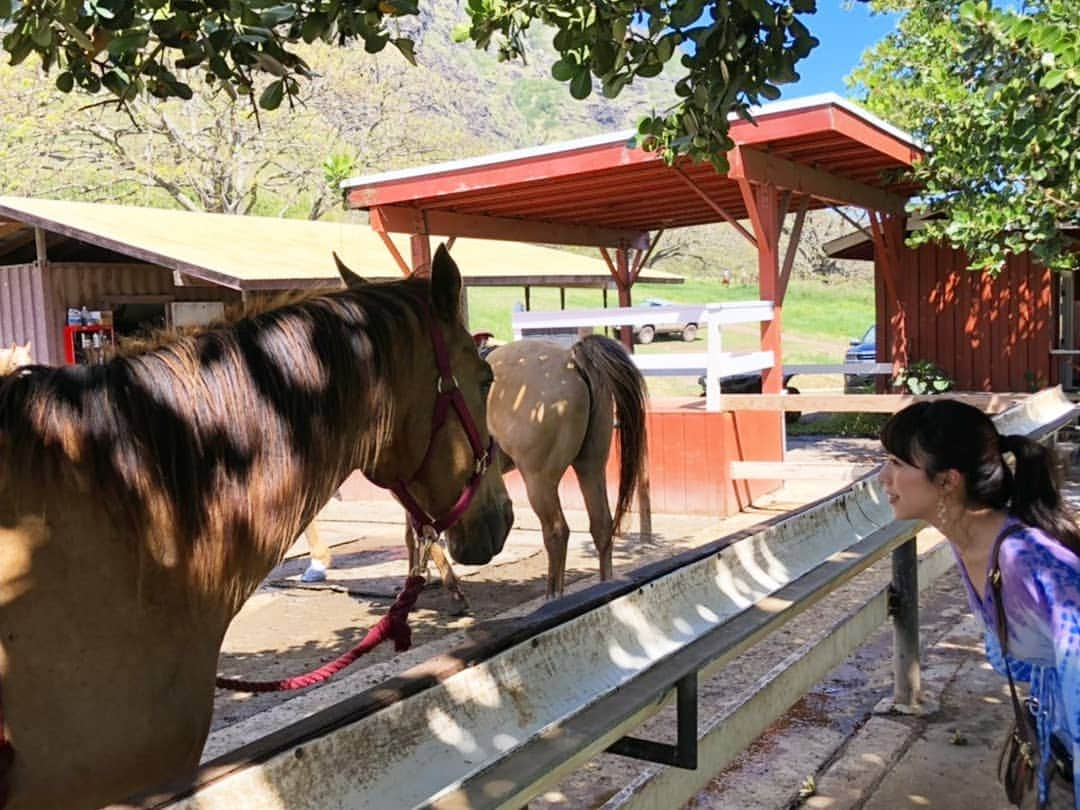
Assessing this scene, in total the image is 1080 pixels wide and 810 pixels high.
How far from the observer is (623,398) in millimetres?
6379

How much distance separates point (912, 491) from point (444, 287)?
123cm

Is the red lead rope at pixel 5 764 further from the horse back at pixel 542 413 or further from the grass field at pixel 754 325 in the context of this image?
the grass field at pixel 754 325

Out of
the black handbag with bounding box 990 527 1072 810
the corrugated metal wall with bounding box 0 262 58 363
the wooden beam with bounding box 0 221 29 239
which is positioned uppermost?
the wooden beam with bounding box 0 221 29 239

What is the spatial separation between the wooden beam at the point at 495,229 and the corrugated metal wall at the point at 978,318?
4.27 m

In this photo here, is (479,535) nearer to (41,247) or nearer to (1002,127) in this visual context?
(1002,127)

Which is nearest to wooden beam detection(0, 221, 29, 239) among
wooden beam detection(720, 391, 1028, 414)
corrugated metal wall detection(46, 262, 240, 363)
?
corrugated metal wall detection(46, 262, 240, 363)

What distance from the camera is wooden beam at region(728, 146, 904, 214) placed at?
8.30 meters

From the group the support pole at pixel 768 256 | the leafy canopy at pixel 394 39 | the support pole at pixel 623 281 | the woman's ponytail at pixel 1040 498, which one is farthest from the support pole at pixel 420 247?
the woman's ponytail at pixel 1040 498

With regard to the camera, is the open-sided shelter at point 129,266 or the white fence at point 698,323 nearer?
the white fence at point 698,323

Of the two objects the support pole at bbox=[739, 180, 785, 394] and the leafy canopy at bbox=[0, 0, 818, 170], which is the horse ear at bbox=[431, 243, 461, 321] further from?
the support pole at bbox=[739, 180, 785, 394]

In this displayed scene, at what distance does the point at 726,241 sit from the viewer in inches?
2692

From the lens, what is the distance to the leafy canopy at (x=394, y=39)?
2650 millimetres

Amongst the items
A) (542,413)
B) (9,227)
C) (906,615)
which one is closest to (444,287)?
(906,615)

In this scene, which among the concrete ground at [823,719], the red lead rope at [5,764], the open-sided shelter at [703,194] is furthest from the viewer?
the open-sided shelter at [703,194]
